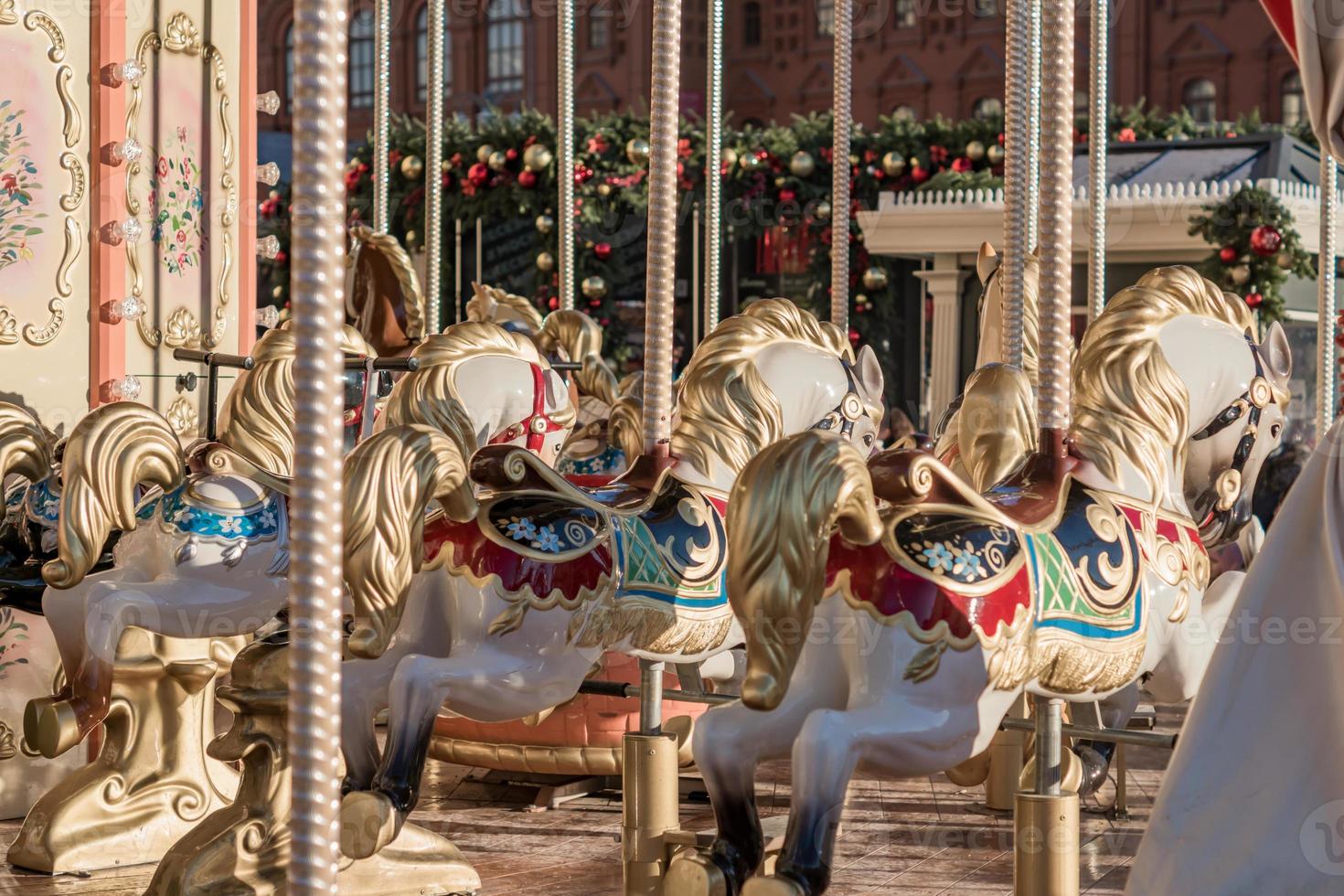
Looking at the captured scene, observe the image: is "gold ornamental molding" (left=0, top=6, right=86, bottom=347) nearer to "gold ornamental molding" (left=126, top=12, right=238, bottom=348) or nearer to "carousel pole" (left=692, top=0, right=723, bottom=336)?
"gold ornamental molding" (left=126, top=12, right=238, bottom=348)

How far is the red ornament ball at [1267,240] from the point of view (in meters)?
8.77

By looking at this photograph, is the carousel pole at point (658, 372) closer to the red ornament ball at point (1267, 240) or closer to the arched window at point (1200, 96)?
the red ornament ball at point (1267, 240)

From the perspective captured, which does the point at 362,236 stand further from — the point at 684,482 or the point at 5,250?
the point at 684,482

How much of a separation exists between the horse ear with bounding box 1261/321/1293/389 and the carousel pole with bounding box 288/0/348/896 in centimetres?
240

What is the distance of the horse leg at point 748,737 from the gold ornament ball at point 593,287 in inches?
386

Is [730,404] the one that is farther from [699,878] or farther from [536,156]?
[536,156]

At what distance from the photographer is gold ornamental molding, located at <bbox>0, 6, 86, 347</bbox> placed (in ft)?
15.8

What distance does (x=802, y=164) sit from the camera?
41.1ft

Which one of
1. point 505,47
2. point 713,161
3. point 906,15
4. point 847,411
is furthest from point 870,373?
point 505,47

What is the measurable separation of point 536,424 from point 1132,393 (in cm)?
186

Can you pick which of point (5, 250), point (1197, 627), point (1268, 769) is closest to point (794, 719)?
point (1268, 769)

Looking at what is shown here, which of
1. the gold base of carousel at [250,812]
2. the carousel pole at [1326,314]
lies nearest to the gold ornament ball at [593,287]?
the carousel pole at [1326,314]

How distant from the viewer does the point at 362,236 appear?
632cm

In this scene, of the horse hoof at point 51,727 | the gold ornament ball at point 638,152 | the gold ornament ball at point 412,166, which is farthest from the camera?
the gold ornament ball at point 412,166
